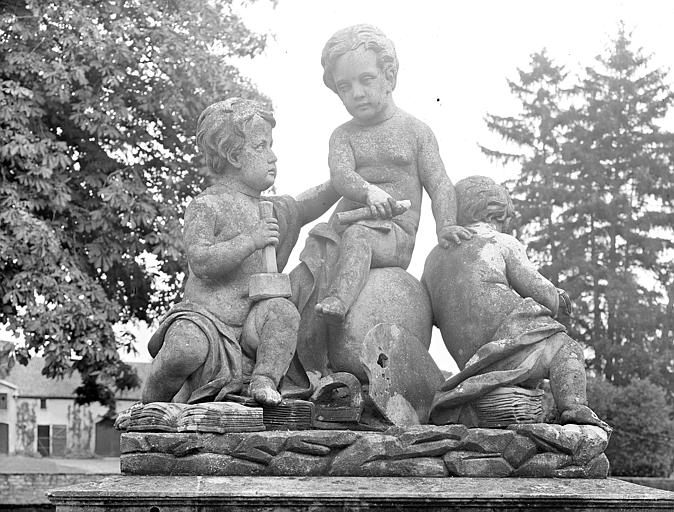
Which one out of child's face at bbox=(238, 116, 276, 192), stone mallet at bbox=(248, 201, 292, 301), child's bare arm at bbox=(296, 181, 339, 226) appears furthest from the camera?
child's bare arm at bbox=(296, 181, 339, 226)

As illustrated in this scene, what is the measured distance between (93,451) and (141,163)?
64.0ft

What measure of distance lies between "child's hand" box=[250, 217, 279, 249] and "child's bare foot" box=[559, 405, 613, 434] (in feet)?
5.95

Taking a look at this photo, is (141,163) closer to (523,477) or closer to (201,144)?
(201,144)

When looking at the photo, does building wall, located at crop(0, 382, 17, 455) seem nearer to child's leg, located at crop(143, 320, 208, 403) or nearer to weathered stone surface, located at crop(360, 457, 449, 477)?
child's leg, located at crop(143, 320, 208, 403)

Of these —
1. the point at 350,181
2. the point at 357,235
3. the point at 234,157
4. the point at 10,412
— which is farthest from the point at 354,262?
the point at 10,412

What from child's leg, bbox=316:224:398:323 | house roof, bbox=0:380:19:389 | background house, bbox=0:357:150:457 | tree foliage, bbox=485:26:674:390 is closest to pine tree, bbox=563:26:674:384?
tree foliage, bbox=485:26:674:390

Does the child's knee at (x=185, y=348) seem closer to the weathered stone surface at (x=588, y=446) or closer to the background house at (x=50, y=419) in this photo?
the weathered stone surface at (x=588, y=446)

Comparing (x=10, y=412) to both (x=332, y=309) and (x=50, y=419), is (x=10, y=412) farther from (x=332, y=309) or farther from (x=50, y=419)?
(x=332, y=309)

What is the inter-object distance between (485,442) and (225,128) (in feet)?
7.47

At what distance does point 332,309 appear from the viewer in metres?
5.64

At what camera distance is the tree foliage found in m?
27.5

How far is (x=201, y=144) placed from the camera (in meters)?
6.02

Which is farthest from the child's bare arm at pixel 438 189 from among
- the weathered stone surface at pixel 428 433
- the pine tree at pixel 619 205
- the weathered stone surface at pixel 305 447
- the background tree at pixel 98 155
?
the pine tree at pixel 619 205

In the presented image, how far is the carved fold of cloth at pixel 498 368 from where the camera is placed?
5.45 meters
